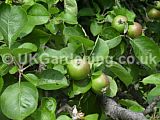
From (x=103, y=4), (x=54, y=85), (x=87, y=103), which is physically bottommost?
(x=87, y=103)

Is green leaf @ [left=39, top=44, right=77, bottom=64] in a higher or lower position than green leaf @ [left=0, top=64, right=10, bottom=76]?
Result: higher

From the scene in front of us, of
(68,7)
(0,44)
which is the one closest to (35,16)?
(0,44)

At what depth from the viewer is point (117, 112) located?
1.22 meters

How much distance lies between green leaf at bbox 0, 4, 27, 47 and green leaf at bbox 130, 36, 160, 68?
47cm

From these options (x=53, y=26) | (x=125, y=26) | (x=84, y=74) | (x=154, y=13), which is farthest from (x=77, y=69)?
(x=154, y=13)

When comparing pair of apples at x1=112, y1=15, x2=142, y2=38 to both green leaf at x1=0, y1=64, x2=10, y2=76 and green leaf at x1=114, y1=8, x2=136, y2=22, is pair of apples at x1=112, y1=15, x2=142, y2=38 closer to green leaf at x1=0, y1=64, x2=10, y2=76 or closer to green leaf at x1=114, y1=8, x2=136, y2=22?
green leaf at x1=114, y1=8, x2=136, y2=22

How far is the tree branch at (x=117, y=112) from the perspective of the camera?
1.13 meters

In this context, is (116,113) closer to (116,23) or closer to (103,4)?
(116,23)

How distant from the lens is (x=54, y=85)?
113 cm

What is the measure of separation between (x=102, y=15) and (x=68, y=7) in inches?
6.7

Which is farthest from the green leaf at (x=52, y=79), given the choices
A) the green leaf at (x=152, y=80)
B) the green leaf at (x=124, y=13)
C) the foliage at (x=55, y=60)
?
the green leaf at (x=124, y=13)

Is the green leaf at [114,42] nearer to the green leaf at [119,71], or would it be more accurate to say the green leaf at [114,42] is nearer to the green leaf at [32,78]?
the green leaf at [119,71]

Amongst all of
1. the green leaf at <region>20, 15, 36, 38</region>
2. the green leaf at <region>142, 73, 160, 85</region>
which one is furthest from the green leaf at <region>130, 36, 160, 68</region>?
the green leaf at <region>20, 15, 36, 38</region>

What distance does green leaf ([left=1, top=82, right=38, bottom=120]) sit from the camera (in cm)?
106
